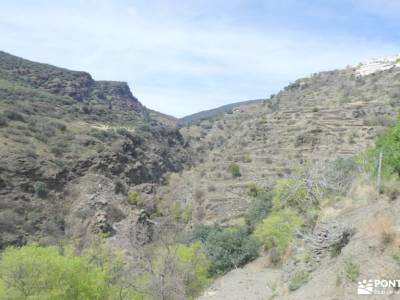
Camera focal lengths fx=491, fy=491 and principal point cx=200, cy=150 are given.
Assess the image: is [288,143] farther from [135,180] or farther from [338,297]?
[338,297]

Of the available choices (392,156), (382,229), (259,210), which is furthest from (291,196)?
(382,229)

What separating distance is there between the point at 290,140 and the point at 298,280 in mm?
45911

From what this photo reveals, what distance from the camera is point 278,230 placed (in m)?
31.2

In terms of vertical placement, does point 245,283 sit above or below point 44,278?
below

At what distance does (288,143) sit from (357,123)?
821 centimetres

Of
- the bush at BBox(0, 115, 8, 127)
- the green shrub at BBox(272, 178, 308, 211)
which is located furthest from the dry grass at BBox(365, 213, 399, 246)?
the bush at BBox(0, 115, 8, 127)

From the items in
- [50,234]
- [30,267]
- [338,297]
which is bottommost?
[50,234]

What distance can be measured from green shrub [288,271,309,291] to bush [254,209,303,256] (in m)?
13.7

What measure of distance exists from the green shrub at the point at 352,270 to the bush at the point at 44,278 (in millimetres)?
14243

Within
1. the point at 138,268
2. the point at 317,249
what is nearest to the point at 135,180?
the point at 138,268

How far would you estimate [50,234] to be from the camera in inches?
1727

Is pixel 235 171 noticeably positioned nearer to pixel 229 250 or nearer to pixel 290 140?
pixel 290 140

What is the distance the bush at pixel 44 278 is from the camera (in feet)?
69.2

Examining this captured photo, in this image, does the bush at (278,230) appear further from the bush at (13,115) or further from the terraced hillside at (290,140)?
the bush at (13,115)
